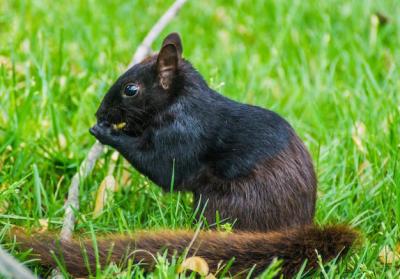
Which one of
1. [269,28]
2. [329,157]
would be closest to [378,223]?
[329,157]

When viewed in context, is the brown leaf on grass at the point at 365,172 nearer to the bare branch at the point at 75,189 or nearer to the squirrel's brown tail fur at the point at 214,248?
the squirrel's brown tail fur at the point at 214,248

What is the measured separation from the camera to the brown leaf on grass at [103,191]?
3.34 meters

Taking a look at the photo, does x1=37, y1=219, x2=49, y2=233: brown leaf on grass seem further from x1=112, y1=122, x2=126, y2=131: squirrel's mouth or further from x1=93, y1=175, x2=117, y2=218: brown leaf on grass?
x1=112, y1=122, x2=126, y2=131: squirrel's mouth

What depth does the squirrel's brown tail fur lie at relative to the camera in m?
2.64

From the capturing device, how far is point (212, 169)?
3160mm

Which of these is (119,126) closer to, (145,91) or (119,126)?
(119,126)

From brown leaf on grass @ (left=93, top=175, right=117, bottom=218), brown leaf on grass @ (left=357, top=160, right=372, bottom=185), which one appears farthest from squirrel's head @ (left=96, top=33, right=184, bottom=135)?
brown leaf on grass @ (left=357, top=160, right=372, bottom=185)

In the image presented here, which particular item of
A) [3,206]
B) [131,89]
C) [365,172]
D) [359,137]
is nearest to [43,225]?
[3,206]

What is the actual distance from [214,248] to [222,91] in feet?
6.11

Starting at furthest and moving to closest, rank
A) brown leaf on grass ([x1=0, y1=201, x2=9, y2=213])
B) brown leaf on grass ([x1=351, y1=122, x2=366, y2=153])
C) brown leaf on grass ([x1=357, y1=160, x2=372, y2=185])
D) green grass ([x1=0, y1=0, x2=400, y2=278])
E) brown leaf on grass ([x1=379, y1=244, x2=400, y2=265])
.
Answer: brown leaf on grass ([x1=351, y1=122, x2=366, y2=153])
brown leaf on grass ([x1=357, y1=160, x2=372, y2=185])
green grass ([x1=0, y1=0, x2=400, y2=278])
brown leaf on grass ([x1=0, y1=201, x2=9, y2=213])
brown leaf on grass ([x1=379, y1=244, x2=400, y2=265])

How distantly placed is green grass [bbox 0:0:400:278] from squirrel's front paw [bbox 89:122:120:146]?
0.95ft

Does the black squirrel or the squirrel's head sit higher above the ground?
the squirrel's head

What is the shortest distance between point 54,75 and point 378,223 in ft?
7.16

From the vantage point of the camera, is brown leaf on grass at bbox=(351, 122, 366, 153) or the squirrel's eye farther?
brown leaf on grass at bbox=(351, 122, 366, 153)
